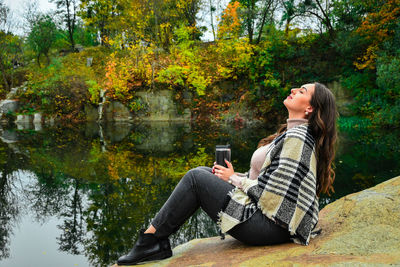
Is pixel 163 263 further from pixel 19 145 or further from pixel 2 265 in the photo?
pixel 19 145

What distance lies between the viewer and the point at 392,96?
43.9 ft

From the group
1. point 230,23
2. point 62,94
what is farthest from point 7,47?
point 230,23

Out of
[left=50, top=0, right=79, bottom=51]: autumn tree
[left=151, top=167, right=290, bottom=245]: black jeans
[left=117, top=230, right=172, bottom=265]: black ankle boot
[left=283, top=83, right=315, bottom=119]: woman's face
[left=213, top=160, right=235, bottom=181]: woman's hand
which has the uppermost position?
[left=50, top=0, right=79, bottom=51]: autumn tree

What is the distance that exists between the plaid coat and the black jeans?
0.07 m

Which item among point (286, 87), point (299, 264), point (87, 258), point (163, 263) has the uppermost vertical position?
point (286, 87)

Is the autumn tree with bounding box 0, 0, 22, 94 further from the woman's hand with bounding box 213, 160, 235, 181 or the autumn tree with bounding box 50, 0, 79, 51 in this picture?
the woman's hand with bounding box 213, 160, 235, 181

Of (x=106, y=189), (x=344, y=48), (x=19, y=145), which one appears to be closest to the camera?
(x=106, y=189)

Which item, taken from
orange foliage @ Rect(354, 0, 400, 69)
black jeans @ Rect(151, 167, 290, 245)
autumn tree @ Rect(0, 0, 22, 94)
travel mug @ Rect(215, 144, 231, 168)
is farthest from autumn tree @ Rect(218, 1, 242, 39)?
black jeans @ Rect(151, 167, 290, 245)

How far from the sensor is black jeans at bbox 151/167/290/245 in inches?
78.5

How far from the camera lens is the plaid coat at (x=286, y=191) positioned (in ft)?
6.20

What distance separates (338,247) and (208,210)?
2.83 feet

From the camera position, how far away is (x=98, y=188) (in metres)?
5.03

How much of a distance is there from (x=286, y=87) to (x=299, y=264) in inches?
649

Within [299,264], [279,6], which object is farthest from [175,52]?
[299,264]
